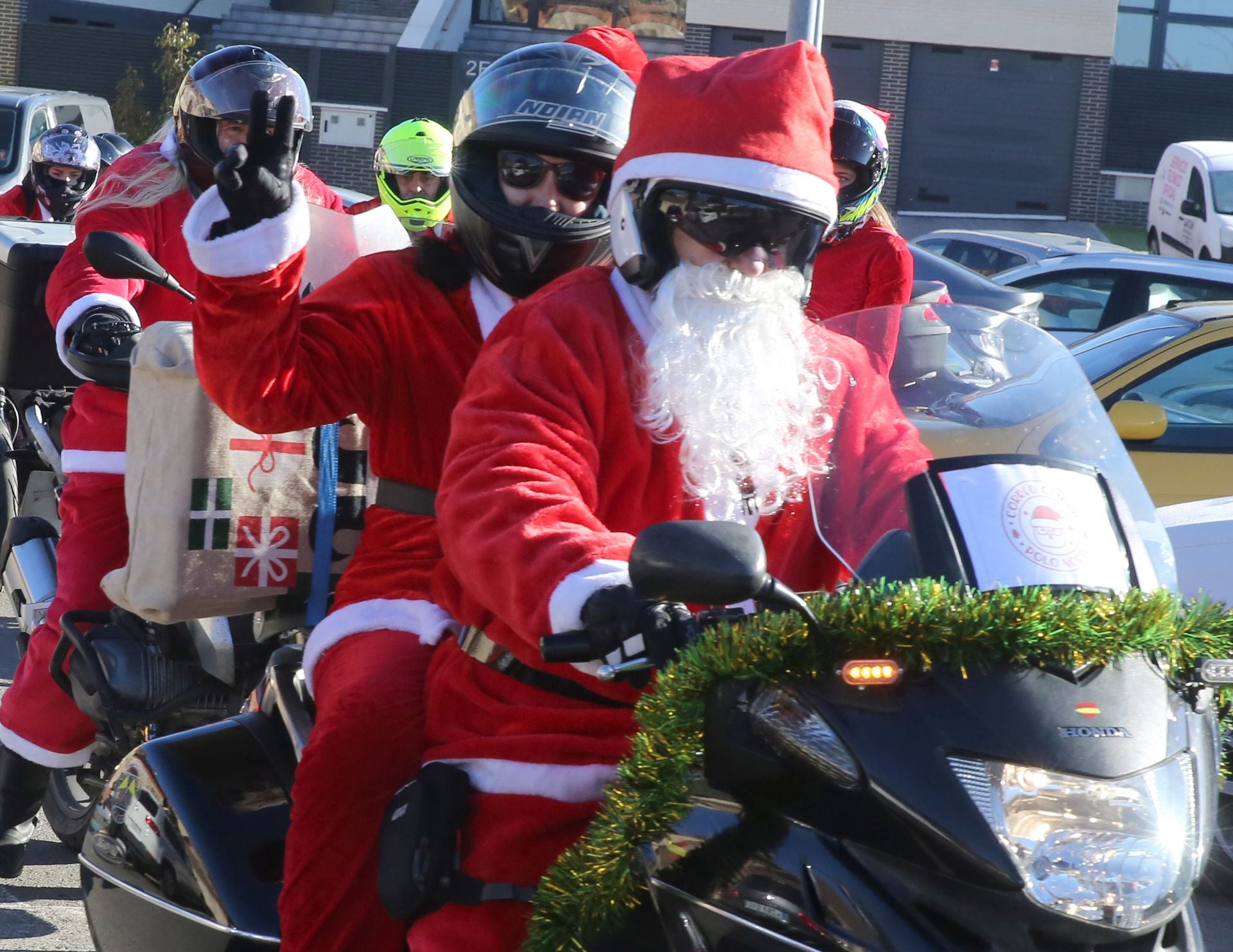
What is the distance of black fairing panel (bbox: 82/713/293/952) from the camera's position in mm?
2648

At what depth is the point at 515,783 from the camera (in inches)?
87.8

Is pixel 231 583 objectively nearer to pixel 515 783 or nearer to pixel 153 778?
pixel 153 778

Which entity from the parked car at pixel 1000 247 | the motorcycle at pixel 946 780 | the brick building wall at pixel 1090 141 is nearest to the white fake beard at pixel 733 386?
the motorcycle at pixel 946 780

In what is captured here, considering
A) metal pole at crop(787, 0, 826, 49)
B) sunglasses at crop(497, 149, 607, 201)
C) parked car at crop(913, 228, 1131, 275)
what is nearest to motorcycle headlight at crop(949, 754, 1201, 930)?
sunglasses at crop(497, 149, 607, 201)

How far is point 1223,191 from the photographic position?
65.6 feet

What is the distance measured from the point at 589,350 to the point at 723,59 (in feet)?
2.04

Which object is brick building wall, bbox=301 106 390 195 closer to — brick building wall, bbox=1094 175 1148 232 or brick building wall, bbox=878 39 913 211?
brick building wall, bbox=878 39 913 211

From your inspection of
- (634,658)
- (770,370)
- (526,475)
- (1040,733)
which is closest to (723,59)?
(770,370)

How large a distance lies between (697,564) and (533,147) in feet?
4.71

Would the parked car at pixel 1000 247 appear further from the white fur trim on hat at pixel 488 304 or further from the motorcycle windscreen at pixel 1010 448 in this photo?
the motorcycle windscreen at pixel 1010 448

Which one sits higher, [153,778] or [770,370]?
[770,370]

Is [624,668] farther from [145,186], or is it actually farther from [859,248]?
[859,248]

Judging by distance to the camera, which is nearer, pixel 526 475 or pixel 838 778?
pixel 838 778

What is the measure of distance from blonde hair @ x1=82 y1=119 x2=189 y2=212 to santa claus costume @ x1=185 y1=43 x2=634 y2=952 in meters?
1.13
